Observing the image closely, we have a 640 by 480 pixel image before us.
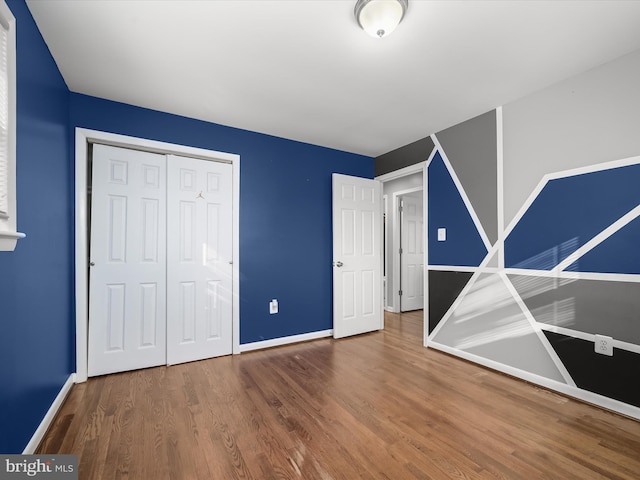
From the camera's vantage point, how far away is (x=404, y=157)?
378 centimetres

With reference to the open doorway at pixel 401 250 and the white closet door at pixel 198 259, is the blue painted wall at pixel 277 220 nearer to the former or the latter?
the white closet door at pixel 198 259

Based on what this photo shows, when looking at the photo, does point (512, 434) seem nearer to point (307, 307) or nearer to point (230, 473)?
point (230, 473)

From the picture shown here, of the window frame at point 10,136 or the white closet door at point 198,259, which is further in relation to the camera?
the white closet door at point 198,259

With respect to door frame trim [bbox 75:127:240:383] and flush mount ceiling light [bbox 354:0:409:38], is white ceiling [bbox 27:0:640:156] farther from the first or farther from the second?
door frame trim [bbox 75:127:240:383]

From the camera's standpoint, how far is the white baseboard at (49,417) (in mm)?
1563

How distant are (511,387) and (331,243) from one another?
2.35 meters

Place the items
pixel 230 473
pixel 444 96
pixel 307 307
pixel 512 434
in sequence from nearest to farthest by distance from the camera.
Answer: pixel 230 473 → pixel 512 434 → pixel 444 96 → pixel 307 307

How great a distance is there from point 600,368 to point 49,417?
3723mm

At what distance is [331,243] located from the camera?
3.85 metres

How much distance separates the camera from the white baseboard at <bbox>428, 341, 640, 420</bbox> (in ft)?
6.41

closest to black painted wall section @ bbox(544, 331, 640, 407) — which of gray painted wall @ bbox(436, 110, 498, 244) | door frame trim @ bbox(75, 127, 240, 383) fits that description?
gray painted wall @ bbox(436, 110, 498, 244)

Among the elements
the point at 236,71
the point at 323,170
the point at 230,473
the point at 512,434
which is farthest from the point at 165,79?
the point at 512,434

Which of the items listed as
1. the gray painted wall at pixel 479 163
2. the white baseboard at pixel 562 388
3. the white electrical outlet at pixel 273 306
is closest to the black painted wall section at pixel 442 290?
the white baseboard at pixel 562 388

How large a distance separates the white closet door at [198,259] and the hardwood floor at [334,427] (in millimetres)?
324
